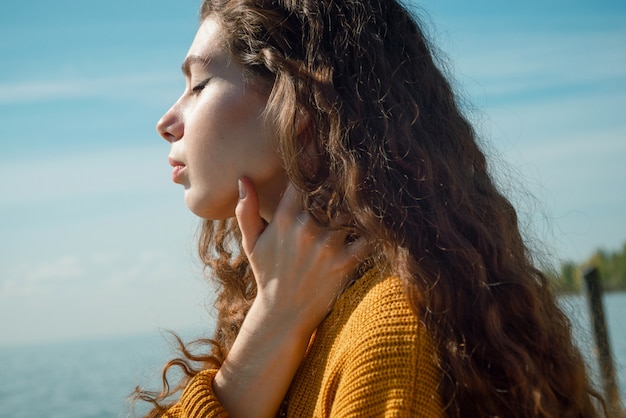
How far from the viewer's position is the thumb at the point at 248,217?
2.35 m

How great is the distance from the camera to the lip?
101 inches

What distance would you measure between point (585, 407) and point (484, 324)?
44cm

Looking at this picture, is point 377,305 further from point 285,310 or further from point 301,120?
point 301,120

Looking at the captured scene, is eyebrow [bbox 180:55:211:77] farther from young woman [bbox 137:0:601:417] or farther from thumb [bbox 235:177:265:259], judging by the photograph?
thumb [bbox 235:177:265:259]

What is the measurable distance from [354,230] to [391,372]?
A: 488mm

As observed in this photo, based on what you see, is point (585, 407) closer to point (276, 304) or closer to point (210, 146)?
point (276, 304)

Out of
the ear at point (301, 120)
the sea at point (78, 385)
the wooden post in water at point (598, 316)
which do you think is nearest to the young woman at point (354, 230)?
the ear at point (301, 120)

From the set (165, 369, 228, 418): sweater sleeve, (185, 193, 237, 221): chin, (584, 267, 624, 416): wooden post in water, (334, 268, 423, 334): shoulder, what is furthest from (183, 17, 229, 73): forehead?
(584, 267, 624, 416): wooden post in water

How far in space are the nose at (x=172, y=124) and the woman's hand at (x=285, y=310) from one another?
586 millimetres

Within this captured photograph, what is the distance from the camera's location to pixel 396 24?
2412mm

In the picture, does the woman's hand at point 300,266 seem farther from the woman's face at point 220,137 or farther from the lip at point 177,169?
the lip at point 177,169

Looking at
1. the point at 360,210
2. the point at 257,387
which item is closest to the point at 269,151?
the point at 360,210

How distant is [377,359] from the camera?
5.98 ft

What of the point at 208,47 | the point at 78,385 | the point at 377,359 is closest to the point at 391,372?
the point at 377,359
